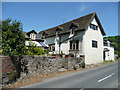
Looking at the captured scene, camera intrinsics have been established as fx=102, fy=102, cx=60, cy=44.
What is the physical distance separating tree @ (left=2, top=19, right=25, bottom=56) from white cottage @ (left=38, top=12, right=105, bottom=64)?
37.5ft

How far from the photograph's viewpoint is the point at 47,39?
101 ft

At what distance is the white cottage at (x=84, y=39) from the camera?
21547 millimetres

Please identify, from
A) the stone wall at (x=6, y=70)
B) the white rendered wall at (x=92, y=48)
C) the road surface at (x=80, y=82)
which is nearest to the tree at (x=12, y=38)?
the stone wall at (x=6, y=70)

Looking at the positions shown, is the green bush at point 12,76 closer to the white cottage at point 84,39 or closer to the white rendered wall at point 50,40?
the white cottage at point 84,39

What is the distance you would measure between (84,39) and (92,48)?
11.3 ft

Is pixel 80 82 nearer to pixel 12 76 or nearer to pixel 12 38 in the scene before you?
pixel 12 76

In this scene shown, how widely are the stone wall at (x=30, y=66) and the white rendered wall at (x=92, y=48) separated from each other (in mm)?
6061

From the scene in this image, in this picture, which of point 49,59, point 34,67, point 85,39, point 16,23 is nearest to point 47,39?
point 85,39

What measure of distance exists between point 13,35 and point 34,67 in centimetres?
654

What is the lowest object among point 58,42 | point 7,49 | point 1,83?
point 1,83

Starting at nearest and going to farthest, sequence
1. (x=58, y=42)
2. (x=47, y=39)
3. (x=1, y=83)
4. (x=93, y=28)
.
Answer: (x=1, y=83) < (x=93, y=28) < (x=58, y=42) < (x=47, y=39)

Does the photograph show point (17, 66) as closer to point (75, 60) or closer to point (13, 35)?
point (13, 35)

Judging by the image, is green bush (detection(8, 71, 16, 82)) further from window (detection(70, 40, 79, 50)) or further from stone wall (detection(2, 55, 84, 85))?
window (detection(70, 40, 79, 50))

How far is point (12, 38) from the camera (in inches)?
562
